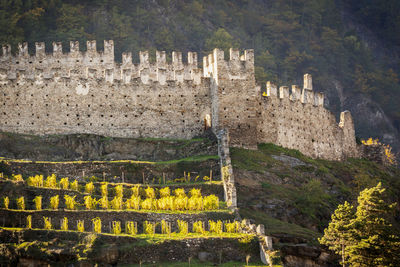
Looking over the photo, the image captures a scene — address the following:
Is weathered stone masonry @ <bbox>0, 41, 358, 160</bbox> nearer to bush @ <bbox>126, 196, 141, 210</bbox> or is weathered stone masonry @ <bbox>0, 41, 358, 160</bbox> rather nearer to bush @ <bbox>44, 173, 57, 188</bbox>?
bush @ <bbox>44, 173, 57, 188</bbox>

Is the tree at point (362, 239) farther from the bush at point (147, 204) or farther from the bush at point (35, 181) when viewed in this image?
the bush at point (35, 181)

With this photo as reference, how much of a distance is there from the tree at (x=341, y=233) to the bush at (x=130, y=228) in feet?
32.8

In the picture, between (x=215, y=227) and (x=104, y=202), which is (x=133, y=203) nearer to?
(x=104, y=202)

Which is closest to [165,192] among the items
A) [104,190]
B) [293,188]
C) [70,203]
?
[104,190]

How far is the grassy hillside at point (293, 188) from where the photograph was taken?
51500mm

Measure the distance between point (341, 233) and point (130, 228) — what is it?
36.4 ft

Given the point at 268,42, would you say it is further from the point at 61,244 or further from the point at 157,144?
the point at 61,244

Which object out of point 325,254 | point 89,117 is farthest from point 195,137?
point 325,254

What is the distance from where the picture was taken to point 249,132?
61.3 m

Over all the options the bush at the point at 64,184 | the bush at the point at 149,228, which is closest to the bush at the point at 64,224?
the bush at the point at 149,228

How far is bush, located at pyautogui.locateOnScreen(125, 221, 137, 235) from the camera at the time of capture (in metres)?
44.9

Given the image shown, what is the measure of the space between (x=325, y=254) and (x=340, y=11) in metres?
76.1

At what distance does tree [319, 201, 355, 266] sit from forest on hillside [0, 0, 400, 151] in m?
A: 39.0

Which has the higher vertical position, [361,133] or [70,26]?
[70,26]
